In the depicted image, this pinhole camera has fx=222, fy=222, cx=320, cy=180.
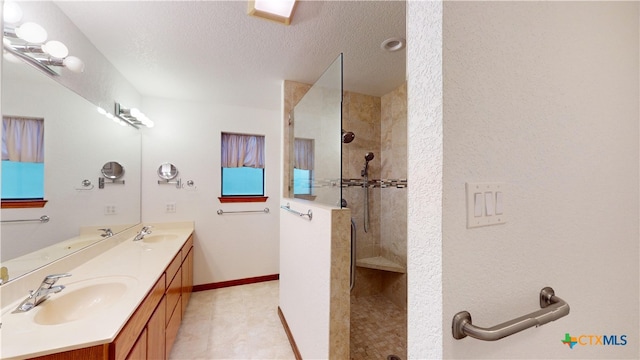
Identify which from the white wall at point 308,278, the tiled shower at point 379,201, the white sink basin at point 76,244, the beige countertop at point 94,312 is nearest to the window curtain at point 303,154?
the white wall at point 308,278

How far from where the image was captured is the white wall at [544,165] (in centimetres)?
50

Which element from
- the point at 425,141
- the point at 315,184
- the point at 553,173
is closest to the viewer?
the point at 425,141

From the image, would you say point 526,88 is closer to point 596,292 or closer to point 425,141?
point 425,141

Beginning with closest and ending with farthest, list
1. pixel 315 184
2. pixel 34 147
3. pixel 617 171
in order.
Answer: pixel 617 171
pixel 34 147
pixel 315 184

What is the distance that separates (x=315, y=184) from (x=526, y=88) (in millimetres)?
1328

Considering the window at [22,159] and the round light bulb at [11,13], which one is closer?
the round light bulb at [11,13]

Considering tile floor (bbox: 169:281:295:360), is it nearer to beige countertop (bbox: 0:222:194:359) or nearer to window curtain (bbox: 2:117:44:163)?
beige countertop (bbox: 0:222:194:359)

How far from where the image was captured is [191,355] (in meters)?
1.76

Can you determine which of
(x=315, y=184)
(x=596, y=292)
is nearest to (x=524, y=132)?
(x=596, y=292)

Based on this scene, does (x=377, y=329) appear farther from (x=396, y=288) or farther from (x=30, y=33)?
(x=30, y=33)

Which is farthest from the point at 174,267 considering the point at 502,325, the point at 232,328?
the point at 502,325

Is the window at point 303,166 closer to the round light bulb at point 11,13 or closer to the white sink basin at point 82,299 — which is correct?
the white sink basin at point 82,299

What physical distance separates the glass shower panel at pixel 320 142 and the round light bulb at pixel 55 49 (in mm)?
1469

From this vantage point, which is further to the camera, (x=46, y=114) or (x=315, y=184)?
(x=315, y=184)
